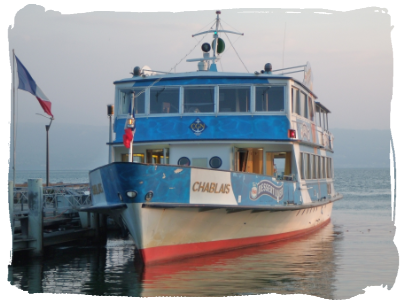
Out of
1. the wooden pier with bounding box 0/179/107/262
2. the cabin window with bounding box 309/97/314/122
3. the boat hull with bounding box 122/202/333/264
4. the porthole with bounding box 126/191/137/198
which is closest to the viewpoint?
the porthole with bounding box 126/191/137/198

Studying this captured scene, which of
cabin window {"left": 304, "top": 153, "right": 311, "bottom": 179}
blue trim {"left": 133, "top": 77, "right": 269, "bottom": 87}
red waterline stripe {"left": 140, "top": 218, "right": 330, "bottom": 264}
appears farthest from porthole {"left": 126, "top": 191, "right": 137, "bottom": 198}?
cabin window {"left": 304, "top": 153, "right": 311, "bottom": 179}

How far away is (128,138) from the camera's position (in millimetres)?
12023

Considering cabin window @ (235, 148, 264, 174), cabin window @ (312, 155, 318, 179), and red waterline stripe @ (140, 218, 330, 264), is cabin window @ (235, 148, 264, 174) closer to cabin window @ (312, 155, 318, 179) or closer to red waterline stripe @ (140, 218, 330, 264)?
red waterline stripe @ (140, 218, 330, 264)

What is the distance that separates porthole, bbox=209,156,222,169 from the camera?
1589 centimetres

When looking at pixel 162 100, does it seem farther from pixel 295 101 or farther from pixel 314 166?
pixel 314 166

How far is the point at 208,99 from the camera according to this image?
53.7 ft

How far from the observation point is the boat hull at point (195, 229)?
12.7 metres

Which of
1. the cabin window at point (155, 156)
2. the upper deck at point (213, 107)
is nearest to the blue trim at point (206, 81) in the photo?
the upper deck at point (213, 107)

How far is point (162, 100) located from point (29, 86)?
6784 millimetres

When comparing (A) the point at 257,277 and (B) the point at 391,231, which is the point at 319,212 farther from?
(A) the point at 257,277

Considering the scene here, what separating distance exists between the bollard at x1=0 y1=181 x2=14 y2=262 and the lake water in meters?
0.34

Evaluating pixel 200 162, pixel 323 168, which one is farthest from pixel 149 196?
pixel 323 168

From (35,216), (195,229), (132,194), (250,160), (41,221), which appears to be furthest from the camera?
(250,160)

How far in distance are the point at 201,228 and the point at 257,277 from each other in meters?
1.76
